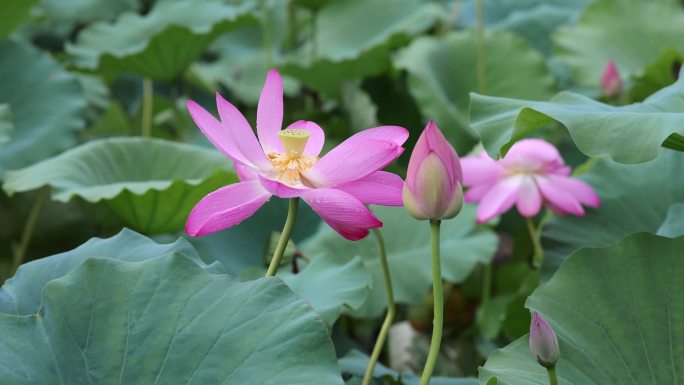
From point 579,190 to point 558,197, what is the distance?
3 centimetres

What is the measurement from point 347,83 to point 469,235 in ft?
2.59

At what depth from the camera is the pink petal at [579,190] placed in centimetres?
137

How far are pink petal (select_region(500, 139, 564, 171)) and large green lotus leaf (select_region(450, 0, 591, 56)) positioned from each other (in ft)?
4.07

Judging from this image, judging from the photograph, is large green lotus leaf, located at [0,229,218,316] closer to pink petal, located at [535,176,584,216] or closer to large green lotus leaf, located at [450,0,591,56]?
pink petal, located at [535,176,584,216]

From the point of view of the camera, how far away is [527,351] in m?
0.96

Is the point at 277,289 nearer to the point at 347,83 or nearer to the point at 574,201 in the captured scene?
the point at 574,201

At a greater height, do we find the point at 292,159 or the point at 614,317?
the point at 292,159

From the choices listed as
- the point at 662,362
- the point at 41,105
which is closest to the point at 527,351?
the point at 662,362

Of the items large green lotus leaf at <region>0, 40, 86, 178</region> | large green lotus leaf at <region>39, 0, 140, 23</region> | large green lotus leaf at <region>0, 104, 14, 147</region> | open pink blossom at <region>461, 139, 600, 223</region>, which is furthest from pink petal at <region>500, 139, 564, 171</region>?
large green lotus leaf at <region>39, 0, 140, 23</region>

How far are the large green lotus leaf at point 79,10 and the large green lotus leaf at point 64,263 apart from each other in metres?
1.79

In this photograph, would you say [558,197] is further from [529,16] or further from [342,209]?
[529,16]

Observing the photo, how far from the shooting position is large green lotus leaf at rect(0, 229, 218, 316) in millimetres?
957

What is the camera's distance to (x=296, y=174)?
36.8 inches

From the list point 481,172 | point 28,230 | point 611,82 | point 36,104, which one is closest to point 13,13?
point 36,104
